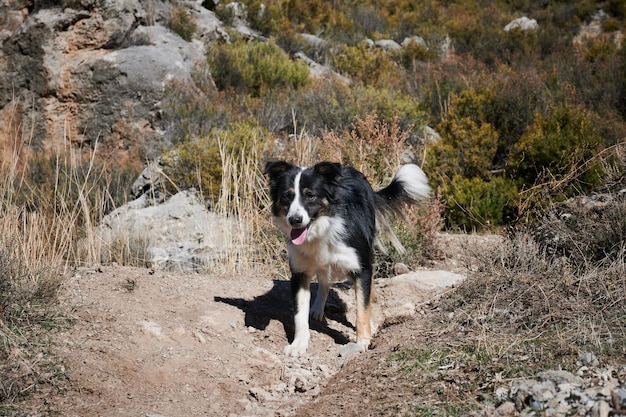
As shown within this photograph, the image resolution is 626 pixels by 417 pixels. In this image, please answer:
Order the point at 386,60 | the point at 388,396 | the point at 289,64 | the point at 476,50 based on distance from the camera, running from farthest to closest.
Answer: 1. the point at 476,50
2. the point at 386,60
3. the point at 289,64
4. the point at 388,396

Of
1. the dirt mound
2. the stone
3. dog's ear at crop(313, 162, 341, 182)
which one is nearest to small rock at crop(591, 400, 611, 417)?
the dirt mound

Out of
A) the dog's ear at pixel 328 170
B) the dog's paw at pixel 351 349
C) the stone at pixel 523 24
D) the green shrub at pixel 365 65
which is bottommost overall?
the stone at pixel 523 24

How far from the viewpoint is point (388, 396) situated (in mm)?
4027

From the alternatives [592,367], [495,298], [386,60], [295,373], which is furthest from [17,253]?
[386,60]

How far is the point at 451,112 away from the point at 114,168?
602cm

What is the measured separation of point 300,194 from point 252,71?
33.4 feet

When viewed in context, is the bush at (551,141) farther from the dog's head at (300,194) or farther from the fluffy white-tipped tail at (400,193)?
the dog's head at (300,194)

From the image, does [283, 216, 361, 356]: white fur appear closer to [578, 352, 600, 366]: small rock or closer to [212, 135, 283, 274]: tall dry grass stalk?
[212, 135, 283, 274]: tall dry grass stalk

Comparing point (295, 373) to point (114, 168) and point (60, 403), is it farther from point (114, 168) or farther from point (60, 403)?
point (114, 168)

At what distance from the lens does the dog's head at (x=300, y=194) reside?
5.50 meters

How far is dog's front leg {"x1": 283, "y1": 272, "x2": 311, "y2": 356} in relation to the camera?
18.2 ft

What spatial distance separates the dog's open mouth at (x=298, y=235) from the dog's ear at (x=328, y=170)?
497 mm

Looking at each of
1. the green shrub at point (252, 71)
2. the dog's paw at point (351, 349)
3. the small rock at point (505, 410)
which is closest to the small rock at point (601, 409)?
the small rock at point (505, 410)

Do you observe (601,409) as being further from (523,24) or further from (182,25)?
(523,24)
